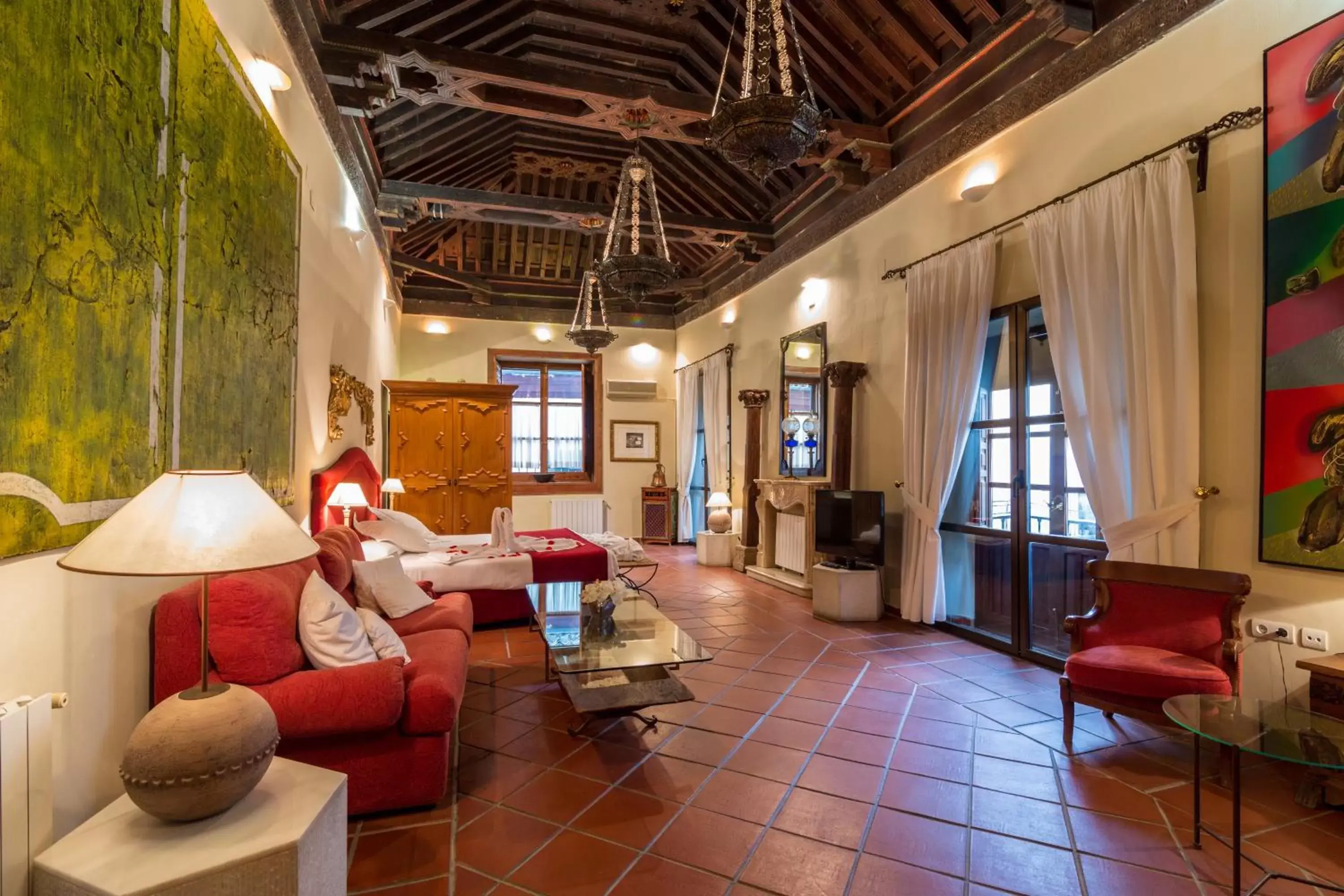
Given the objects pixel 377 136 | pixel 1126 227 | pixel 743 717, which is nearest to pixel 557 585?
pixel 743 717

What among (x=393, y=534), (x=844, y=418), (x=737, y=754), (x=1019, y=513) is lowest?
(x=737, y=754)

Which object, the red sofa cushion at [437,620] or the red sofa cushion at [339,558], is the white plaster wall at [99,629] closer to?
the red sofa cushion at [339,558]

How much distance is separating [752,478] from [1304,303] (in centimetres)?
539

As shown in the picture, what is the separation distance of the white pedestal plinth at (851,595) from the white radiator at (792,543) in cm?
92

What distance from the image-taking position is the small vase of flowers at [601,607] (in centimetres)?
343

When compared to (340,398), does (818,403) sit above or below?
above

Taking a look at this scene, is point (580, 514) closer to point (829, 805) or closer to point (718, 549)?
point (718, 549)

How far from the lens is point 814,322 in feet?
21.9

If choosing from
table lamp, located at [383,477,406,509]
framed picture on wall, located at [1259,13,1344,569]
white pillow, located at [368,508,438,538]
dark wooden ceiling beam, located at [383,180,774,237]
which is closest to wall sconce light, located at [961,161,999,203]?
framed picture on wall, located at [1259,13,1344,569]

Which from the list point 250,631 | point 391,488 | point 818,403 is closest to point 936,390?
point 818,403

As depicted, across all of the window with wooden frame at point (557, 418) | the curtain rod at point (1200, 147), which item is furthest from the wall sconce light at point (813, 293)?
the window with wooden frame at point (557, 418)

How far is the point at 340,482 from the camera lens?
470 cm

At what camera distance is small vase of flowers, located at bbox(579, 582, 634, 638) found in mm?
3434

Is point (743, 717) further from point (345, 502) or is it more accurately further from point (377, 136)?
point (377, 136)
